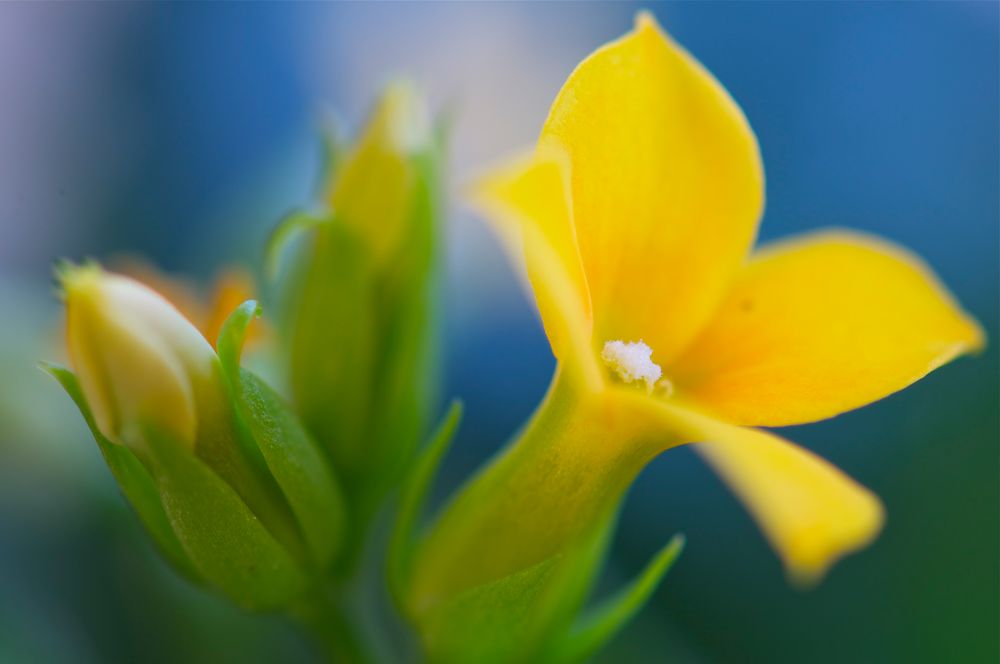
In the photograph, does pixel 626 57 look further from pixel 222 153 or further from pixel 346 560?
pixel 222 153

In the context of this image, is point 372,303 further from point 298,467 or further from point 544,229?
point 544,229

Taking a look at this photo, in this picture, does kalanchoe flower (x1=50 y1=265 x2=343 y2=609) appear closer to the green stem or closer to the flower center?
the green stem

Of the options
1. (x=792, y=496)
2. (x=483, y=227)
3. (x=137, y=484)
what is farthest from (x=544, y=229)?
(x=483, y=227)

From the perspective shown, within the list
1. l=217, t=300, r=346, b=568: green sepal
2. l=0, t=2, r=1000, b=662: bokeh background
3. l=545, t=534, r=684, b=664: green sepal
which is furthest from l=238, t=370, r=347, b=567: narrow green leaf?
l=0, t=2, r=1000, b=662: bokeh background

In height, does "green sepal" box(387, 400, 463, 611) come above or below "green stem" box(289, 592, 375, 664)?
above

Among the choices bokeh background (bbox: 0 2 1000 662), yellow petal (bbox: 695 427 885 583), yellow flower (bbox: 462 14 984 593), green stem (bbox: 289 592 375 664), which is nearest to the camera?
yellow petal (bbox: 695 427 885 583)

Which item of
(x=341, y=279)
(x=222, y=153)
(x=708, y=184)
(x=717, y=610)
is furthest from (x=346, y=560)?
(x=222, y=153)

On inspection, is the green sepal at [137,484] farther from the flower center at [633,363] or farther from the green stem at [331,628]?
the flower center at [633,363]

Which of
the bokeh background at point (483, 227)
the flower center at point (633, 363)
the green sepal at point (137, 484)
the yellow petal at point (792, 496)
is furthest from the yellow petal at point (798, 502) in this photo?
the bokeh background at point (483, 227)
